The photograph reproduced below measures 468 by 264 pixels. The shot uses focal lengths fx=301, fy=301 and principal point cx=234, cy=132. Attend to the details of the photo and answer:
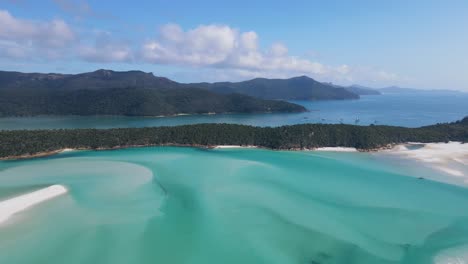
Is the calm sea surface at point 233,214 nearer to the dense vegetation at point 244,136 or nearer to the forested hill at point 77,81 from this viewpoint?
the dense vegetation at point 244,136

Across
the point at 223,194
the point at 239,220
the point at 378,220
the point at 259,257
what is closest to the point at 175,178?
the point at 223,194

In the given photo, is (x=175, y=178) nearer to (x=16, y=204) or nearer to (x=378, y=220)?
(x=16, y=204)

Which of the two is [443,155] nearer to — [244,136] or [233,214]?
[244,136]

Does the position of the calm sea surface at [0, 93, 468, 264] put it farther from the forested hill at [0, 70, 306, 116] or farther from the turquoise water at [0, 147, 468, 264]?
the forested hill at [0, 70, 306, 116]

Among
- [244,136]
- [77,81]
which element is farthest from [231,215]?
[77,81]

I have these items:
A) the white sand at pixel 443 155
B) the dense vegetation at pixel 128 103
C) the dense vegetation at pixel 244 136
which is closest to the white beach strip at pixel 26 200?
the dense vegetation at pixel 244 136

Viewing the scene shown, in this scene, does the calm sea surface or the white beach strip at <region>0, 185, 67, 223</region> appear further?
the white beach strip at <region>0, 185, 67, 223</region>

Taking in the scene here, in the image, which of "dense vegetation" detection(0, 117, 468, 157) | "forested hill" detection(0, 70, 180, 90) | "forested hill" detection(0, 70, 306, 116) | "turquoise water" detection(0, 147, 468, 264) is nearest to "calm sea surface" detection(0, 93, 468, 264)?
"turquoise water" detection(0, 147, 468, 264)
